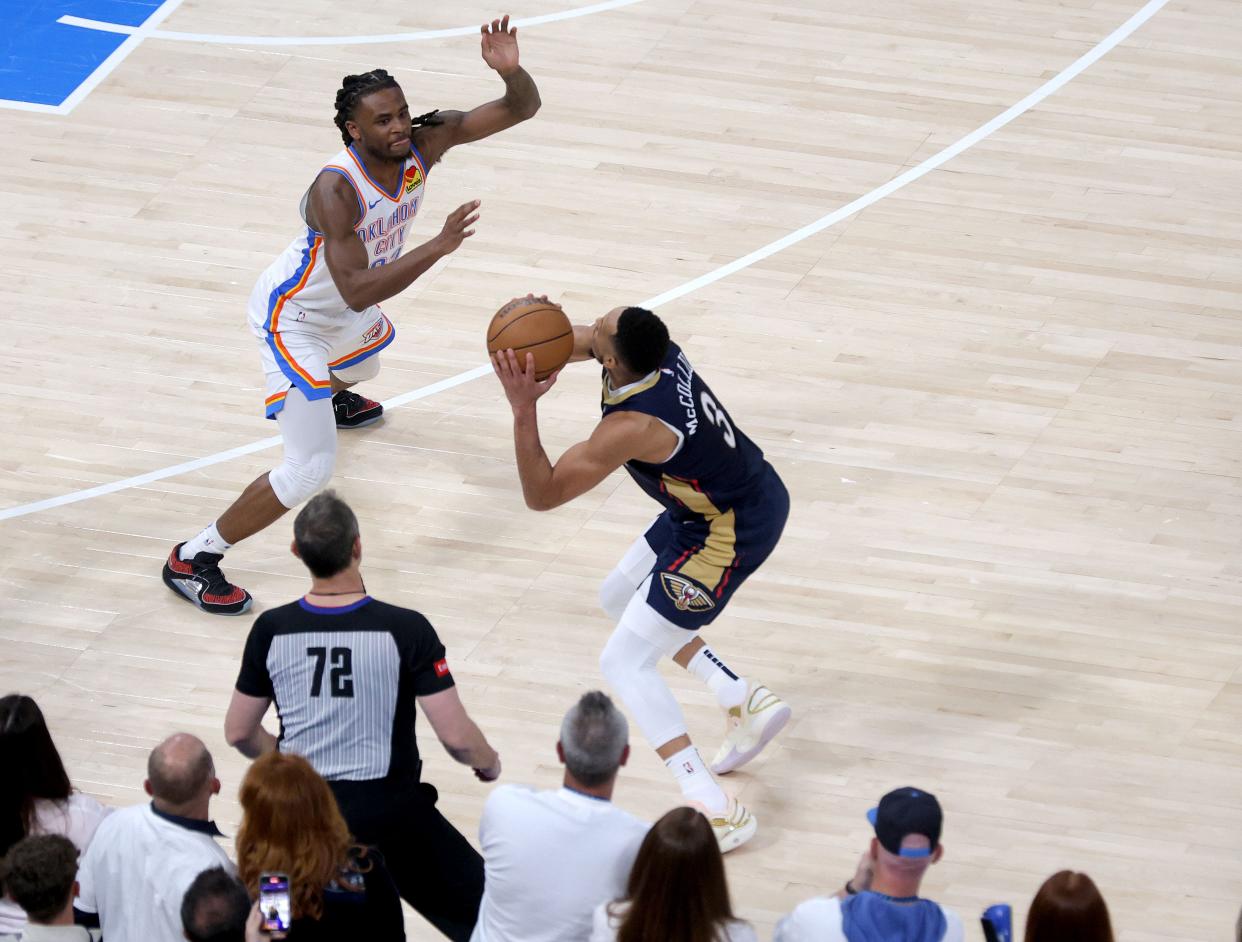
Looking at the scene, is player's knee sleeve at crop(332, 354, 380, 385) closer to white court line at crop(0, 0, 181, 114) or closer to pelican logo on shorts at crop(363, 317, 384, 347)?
pelican logo on shorts at crop(363, 317, 384, 347)

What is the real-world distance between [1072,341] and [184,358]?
4721 mm

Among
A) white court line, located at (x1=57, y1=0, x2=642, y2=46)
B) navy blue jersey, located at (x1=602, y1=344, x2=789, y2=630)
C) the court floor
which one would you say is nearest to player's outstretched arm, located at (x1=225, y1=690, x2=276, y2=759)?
the court floor

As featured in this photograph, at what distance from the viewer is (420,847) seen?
608 centimetres

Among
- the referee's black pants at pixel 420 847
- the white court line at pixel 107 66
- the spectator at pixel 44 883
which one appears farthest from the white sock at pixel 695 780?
the white court line at pixel 107 66

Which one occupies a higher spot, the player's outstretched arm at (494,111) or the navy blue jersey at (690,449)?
the player's outstretched arm at (494,111)

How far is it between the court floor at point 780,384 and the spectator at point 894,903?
Result: 5.72 feet

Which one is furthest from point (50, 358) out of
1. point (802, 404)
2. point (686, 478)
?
point (686, 478)

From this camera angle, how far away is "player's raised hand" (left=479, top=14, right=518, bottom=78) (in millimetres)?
8648

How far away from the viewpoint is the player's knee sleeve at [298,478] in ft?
27.8

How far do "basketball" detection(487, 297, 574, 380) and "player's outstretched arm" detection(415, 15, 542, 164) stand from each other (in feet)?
6.05

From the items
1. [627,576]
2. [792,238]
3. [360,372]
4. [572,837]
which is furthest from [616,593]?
[792,238]

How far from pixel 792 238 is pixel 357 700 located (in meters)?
6.09

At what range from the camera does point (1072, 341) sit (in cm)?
1034

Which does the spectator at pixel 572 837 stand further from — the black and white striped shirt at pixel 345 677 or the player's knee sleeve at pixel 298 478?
the player's knee sleeve at pixel 298 478
